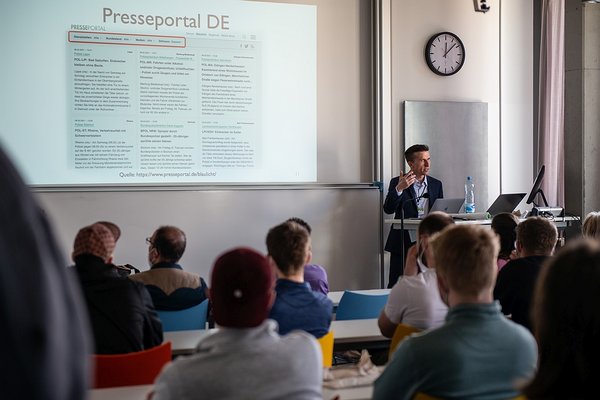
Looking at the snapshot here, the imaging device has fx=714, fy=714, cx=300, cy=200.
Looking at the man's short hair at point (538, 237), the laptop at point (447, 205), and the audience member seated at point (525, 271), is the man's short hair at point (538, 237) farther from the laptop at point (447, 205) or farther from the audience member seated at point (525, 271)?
the laptop at point (447, 205)

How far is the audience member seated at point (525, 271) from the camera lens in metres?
3.18

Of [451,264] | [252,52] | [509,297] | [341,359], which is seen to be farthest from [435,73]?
[451,264]

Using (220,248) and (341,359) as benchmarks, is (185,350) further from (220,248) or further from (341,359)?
(220,248)

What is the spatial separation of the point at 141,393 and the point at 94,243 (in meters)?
0.95

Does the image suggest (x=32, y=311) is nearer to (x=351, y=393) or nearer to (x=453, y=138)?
(x=351, y=393)

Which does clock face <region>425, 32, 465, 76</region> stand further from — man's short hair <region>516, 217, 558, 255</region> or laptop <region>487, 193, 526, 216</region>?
man's short hair <region>516, 217, 558, 255</region>

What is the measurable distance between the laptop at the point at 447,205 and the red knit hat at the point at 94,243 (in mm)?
3232

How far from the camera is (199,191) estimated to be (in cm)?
621

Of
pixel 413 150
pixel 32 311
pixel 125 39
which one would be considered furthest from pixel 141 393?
pixel 413 150

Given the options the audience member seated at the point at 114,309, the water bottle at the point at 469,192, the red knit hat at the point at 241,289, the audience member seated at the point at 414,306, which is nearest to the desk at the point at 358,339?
the audience member seated at the point at 414,306

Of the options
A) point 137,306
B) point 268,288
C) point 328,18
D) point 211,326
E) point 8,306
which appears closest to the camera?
point 8,306

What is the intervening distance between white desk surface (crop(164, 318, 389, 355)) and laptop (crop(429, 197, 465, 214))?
2.53 meters

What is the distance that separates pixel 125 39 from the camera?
5992 mm

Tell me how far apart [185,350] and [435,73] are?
484cm
